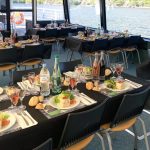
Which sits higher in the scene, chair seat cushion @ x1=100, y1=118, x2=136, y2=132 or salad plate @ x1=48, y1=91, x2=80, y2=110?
salad plate @ x1=48, y1=91, x2=80, y2=110

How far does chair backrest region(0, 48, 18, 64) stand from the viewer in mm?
3401

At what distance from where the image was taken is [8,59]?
349 cm

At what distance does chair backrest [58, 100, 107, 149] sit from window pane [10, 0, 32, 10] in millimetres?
6034

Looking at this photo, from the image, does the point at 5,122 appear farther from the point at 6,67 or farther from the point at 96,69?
the point at 6,67

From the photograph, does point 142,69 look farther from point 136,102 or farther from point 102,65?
point 136,102

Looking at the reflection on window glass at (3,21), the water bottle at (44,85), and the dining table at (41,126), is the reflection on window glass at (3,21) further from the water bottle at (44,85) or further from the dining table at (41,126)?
the dining table at (41,126)

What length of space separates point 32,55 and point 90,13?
4124 mm

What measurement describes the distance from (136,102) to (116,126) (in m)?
0.26

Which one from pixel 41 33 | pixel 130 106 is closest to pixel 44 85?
pixel 130 106

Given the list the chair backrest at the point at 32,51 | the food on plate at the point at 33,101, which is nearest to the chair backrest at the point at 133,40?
the chair backrest at the point at 32,51

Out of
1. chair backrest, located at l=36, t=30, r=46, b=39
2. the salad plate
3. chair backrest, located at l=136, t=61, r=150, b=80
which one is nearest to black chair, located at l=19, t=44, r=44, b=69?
chair backrest, located at l=136, t=61, r=150, b=80

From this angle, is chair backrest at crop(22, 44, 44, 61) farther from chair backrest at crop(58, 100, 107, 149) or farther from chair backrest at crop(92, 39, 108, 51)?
chair backrest at crop(58, 100, 107, 149)

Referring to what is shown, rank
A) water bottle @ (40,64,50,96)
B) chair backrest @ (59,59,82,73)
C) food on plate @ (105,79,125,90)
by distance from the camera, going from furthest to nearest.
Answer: chair backrest @ (59,59,82,73) → food on plate @ (105,79,125,90) → water bottle @ (40,64,50,96)

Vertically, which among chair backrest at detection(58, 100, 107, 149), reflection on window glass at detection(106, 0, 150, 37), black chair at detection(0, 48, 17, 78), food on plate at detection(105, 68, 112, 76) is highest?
reflection on window glass at detection(106, 0, 150, 37)
